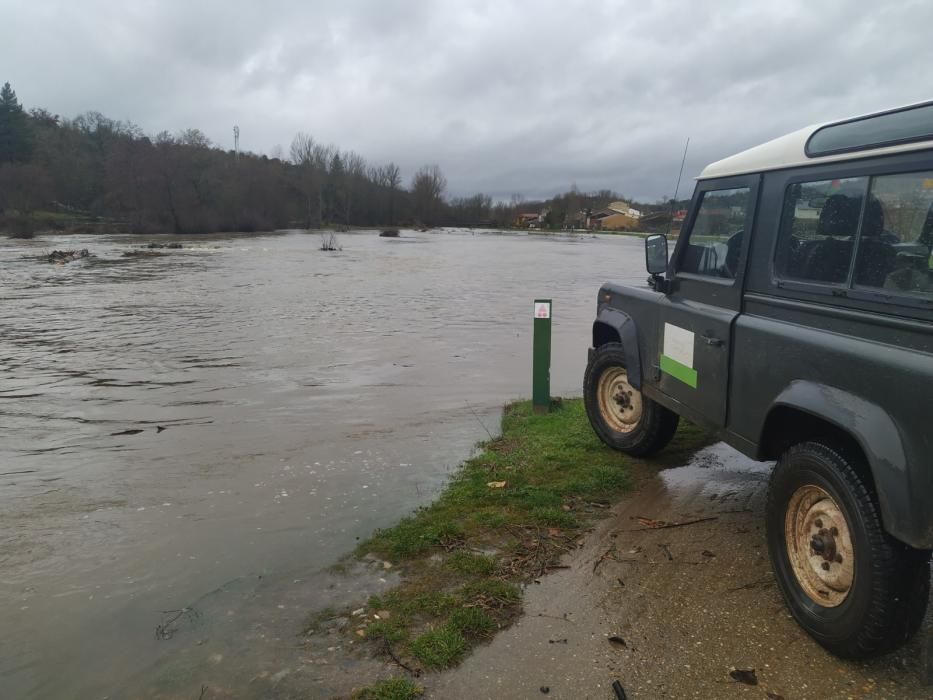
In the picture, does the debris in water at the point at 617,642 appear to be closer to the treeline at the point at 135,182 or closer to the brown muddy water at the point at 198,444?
the brown muddy water at the point at 198,444

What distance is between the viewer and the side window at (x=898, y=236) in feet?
8.82

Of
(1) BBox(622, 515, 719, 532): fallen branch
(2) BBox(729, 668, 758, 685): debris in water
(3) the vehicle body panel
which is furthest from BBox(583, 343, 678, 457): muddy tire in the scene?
(2) BBox(729, 668, 758, 685): debris in water

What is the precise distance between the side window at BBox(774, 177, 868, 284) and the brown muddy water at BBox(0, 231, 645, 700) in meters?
3.27

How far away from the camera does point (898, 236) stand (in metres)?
2.82

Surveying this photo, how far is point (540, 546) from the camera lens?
13.7 ft

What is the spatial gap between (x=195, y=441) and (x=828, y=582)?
6.34 meters

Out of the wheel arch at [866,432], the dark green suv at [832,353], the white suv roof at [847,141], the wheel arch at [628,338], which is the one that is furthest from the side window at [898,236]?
the wheel arch at [628,338]

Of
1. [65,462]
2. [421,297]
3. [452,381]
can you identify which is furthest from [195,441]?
[421,297]

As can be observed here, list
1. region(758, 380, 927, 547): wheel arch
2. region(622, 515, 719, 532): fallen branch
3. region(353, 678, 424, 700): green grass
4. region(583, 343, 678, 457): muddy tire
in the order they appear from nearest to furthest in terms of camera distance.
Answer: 1. region(758, 380, 927, 547): wheel arch
2. region(353, 678, 424, 700): green grass
3. region(622, 515, 719, 532): fallen branch
4. region(583, 343, 678, 457): muddy tire

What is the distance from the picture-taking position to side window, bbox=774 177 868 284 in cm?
307

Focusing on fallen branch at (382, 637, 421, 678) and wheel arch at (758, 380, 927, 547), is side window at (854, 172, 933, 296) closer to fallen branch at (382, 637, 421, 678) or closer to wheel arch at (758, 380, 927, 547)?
wheel arch at (758, 380, 927, 547)

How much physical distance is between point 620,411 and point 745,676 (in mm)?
3044

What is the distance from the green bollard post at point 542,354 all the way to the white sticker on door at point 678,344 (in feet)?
7.82

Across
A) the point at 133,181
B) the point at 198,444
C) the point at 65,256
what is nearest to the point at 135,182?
the point at 133,181
